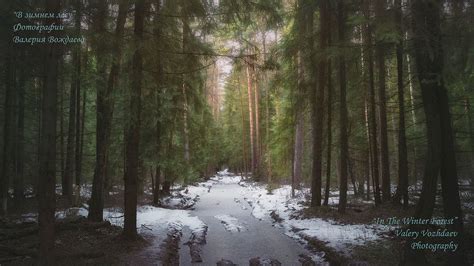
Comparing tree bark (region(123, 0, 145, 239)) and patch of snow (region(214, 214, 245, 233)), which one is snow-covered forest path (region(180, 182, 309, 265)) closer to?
patch of snow (region(214, 214, 245, 233))

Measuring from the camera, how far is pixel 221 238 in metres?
11.9

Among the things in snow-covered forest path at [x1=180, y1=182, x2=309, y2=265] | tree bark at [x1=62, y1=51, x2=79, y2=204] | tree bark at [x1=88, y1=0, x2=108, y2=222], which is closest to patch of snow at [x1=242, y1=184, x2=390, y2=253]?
snow-covered forest path at [x1=180, y1=182, x2=309, y2=265]

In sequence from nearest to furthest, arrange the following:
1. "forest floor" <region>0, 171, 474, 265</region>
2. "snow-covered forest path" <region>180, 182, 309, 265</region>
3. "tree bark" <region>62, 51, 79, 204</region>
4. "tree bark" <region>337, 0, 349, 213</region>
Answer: "forest floor" <region>0, 171, 474, 265</region>, "snow-covered forest path" <region>180, 182, 309, 265</region>, "tree bark" <region>337, 0, 349, 213</region>, "tree bark" <region>62, 51, 79, 204</region>

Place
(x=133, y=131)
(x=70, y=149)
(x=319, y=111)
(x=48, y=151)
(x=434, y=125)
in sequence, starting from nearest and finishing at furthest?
(x=48, y=151) < (x=434, y=125) < (x=133, y=131) < (x=70, y=149) < (x=319, y=111)

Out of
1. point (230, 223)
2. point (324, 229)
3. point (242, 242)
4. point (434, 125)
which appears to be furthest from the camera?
point (230, 223)

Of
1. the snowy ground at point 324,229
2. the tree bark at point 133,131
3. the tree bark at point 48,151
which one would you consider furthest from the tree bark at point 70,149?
the tree bark at point 48,151

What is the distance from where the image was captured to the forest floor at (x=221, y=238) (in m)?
8.20

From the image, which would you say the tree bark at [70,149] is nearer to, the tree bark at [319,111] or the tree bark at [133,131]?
the tree bark at [133,131]

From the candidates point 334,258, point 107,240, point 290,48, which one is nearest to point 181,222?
point 107,240

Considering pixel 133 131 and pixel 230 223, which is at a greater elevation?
pixel 133 131

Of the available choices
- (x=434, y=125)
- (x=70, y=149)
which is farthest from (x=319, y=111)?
(x=70, y=149)

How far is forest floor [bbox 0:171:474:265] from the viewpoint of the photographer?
820 centimetres

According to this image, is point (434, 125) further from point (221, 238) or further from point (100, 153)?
point (100, 153)

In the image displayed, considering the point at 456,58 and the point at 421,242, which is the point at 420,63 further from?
the point at 421,242
